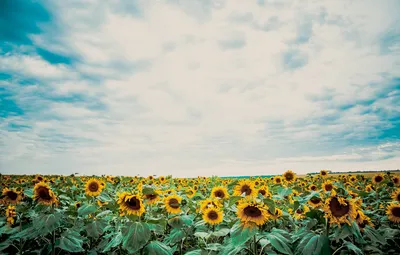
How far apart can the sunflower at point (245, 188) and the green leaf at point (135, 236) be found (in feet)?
7.25

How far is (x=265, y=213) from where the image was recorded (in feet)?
11.8

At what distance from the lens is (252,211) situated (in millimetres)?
3518

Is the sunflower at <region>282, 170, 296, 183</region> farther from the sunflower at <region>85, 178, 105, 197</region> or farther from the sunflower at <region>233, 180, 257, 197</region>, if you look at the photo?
the sunflower at <region>85, 178, 105, 197</region>

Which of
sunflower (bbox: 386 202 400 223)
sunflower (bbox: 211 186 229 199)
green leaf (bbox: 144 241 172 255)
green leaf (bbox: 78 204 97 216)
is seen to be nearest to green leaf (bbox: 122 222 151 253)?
green leaf (bbox: 144 241 172 255)

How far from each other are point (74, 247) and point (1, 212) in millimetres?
4484

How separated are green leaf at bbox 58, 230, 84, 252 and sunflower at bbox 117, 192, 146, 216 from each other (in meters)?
1.38

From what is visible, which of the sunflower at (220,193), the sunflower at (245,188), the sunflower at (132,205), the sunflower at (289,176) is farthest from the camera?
the sunflower at (289,176)

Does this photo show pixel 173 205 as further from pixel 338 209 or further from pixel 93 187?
pixel 93 187

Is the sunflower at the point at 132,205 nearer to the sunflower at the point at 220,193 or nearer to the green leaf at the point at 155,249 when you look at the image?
the green leaf at the point at 155,249

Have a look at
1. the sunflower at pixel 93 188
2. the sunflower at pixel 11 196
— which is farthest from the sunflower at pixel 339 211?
the sunflower at pixel 11 196

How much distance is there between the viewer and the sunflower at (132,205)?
4.17m

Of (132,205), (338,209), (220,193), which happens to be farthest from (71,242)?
(338,209)

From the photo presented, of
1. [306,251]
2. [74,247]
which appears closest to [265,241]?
[306,251]

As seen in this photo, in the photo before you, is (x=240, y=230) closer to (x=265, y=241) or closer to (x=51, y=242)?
(x=265, y=241)
